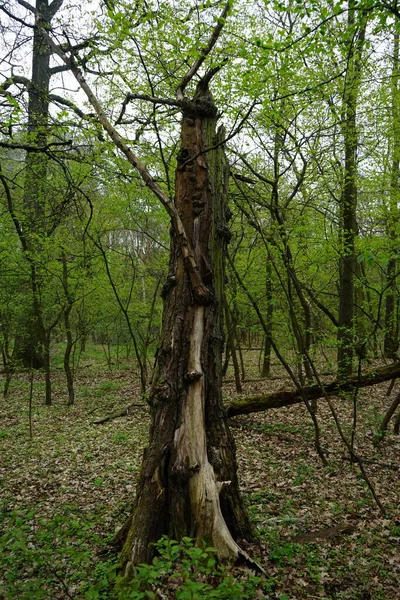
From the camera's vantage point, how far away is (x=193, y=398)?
137 inches

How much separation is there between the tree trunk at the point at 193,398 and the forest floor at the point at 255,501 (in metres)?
0.47

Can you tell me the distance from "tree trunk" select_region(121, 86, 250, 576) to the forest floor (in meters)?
0.47

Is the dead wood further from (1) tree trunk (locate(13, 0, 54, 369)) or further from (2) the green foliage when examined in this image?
(1) tree trunk (locate(13, 0, 54, 369))

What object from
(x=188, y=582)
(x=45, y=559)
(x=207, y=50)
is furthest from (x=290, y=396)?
(x=207, y=50)

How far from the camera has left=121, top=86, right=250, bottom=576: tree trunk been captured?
10.5 ft

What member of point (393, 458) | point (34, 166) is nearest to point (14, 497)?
point (393, 458)

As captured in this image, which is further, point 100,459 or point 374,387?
point 374,387

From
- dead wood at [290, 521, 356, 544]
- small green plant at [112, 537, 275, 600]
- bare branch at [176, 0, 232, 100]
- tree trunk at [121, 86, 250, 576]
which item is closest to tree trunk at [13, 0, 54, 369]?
bare branch at [176, 0, 232, 100]

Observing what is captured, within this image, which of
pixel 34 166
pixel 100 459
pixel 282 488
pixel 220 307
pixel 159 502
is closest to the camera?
pixel 159 502

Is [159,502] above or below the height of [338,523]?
above

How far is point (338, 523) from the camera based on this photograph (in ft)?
13.9

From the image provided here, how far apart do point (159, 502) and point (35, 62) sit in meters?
15.4

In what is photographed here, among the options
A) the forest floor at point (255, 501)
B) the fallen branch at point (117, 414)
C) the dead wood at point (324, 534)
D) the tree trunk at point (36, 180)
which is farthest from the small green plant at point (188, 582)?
the fallen branch at point (117, 414)

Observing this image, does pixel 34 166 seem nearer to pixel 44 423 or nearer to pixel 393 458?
pixel 44 423
